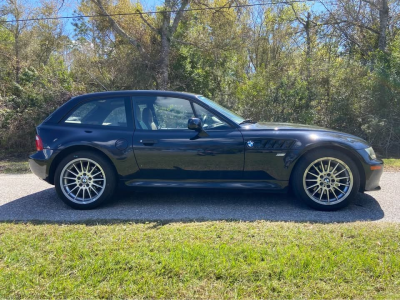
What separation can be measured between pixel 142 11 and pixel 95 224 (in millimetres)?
13540

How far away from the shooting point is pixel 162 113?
15.7 ft

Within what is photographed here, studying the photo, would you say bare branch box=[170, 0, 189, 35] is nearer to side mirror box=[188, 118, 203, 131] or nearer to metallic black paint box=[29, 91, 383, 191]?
metallic black paint box=[29, 91, 383, 191]

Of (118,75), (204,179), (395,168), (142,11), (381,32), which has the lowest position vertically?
(395,168)

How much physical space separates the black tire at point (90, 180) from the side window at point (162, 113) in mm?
755

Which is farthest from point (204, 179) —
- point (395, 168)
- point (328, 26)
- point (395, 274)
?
point (328, 26)

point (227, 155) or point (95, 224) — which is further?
point (227, 155)

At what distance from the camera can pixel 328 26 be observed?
14.5 m

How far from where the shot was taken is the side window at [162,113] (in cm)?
468

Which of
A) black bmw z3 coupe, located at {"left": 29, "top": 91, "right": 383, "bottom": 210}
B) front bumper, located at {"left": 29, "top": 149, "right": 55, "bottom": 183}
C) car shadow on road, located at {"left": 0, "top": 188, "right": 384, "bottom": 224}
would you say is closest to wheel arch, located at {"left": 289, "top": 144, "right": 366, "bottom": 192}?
black bmw z3 coupe, located at {"left": 29, "top": 91, "right": 383, "bottom": 210}

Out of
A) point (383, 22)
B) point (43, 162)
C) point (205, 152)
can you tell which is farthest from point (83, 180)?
point (383, 22)

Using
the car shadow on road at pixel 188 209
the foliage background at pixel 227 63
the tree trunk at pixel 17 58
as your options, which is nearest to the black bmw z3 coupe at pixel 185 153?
the car shadow on road at pixel 188 209

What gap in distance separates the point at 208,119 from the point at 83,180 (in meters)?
1.97

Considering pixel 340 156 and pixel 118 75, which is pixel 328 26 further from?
pixel 340 156

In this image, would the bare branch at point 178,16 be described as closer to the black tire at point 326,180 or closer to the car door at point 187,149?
the car door at point 187,149
